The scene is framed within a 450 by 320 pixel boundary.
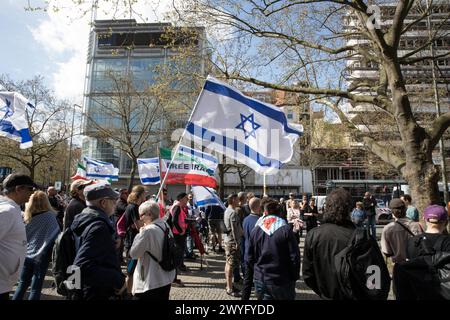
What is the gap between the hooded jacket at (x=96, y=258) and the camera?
284cm

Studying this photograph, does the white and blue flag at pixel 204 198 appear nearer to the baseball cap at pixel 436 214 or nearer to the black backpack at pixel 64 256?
the black backpack at pixel 64 256

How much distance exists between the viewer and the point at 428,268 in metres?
Answer: 2.75

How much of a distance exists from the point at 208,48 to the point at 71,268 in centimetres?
1061

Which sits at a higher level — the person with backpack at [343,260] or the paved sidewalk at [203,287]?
the person with backpack at [343,260]

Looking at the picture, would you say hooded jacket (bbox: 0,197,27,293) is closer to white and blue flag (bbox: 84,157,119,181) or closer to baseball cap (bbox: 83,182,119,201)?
baseball cap (bbox: 83,182,119,201)

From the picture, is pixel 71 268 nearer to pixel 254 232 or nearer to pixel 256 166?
pixel 254 232

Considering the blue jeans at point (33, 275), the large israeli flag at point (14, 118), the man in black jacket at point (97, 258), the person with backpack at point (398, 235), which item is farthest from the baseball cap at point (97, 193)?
the large israeli flag at point (14, 118)

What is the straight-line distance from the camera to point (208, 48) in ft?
40.0

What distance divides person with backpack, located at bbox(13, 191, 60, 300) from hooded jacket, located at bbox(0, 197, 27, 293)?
1932mm

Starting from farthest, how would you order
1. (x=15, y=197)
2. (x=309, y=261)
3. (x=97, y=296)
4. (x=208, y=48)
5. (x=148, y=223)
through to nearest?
(x=208, y=48) < (x=148, y=223) < (x=15, y=197) < (x=309, y=261) < (x=97, y=296)

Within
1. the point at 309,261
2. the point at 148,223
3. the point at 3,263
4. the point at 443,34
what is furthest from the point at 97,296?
the point at 443,34

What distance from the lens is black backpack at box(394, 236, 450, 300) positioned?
8.71ft

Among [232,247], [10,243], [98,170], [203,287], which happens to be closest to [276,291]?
[232,247]

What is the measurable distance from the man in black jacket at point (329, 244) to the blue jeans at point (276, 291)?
847mm
